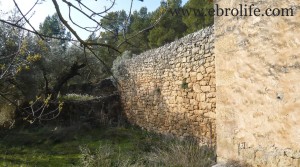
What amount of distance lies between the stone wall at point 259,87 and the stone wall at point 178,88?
462cm

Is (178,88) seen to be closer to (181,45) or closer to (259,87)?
(181,45)

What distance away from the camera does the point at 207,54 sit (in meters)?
6.96

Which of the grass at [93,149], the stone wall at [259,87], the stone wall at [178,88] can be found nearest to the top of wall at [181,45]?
the stone wall at [178,88]

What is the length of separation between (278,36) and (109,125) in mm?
10425

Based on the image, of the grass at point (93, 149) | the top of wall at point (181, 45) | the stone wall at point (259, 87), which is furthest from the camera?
the top of wall at point (181, 45)

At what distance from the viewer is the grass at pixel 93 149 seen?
5441mm

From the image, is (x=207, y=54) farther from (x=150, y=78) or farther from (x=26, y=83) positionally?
(x=26, y=83)

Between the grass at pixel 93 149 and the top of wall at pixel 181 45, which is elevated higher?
the top of wall at pixel 181 45

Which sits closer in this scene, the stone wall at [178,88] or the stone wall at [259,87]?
the stone wall at [259,87]

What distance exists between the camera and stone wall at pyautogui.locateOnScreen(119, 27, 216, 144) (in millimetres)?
7004

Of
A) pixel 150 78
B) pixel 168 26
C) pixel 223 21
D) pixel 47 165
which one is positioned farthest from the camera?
pixel 168 26

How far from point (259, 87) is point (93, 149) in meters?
6.40

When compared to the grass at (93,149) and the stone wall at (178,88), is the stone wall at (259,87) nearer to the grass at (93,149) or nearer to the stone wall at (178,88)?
the grass at (93,149)

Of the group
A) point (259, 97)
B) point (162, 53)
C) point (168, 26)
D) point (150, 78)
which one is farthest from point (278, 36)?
point (168, 26)
